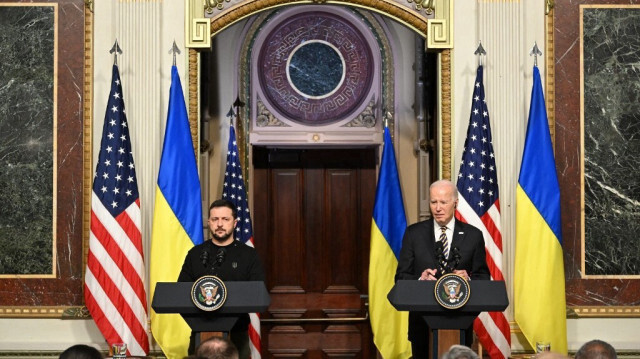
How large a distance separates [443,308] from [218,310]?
1228 mm

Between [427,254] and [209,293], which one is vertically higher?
[427,254]

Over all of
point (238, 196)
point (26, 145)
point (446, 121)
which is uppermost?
point (446, 121)

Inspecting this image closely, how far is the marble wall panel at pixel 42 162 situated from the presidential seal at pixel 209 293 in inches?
100

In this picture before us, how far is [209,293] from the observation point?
224 inches

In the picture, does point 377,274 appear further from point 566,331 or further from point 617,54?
point 617,54

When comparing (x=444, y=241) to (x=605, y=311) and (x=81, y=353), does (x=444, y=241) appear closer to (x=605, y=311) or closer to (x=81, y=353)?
(x=605, y=311)

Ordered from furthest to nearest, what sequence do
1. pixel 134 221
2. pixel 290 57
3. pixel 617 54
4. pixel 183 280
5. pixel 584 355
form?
pixel 290 57, pixel 617 54, pixel 134 221, pixel 183 280, pixel 584 355

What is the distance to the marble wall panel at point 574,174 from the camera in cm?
809

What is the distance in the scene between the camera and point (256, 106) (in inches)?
400

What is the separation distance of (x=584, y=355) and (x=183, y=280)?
9.18ft

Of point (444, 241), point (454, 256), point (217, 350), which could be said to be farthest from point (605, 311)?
point (217, 350)

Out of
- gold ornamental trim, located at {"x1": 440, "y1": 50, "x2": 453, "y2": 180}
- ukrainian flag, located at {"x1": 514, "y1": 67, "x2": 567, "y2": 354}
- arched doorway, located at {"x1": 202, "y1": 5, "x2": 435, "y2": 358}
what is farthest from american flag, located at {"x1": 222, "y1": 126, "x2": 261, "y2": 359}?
ukrainian flag, located at {"x1": 514, "y1": 67, "x2": 567, "y2": 354}

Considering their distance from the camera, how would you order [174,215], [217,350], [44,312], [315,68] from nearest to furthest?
1. [217,350]
2. [174,215]
3. [44,312]
4. [315,68]

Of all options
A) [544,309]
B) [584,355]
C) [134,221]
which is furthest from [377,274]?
[584,355]
